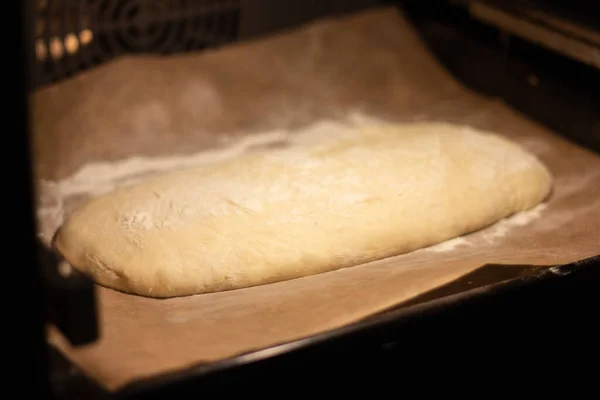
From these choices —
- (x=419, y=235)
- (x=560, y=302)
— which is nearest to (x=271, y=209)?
(x=419, y=235)

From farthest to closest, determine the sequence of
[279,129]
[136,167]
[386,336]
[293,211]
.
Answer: [279,129] → [136,167] → [293,211] → [386,336]

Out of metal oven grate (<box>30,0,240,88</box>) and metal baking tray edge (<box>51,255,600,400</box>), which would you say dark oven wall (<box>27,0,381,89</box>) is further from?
metal baking tray edge (<box>51,255,600,400</box>)

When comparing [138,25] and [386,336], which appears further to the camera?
[138,25]

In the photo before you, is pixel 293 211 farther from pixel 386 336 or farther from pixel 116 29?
pixel 116 29

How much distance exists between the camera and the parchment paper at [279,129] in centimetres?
92

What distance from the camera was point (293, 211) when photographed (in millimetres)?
1184

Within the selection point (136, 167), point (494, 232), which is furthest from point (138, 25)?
point (494, 232)

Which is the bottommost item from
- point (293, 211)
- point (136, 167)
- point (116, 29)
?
point (293, 211)

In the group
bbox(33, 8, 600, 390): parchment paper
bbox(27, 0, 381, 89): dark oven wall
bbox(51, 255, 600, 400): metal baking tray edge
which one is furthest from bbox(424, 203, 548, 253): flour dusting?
bbox(27, 0, 381, 89): dark oven wall

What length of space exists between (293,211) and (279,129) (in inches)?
18.6

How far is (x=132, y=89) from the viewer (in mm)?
1565

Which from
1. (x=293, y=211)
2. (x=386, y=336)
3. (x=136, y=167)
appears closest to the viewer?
(x=386, y=336)

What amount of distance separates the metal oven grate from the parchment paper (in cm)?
12

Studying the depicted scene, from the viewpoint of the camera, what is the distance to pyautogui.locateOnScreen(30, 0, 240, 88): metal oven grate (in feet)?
5.19
